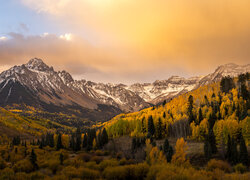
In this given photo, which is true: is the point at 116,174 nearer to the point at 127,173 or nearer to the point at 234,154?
the point at 127,173

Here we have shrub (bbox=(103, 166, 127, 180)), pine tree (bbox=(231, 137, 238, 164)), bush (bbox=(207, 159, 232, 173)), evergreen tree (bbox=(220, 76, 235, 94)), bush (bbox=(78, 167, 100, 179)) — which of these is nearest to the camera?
shrub (bbox=(103, 166, 127, 180))

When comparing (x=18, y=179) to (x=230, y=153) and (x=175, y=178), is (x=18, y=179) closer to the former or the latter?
(x=175, y=178)

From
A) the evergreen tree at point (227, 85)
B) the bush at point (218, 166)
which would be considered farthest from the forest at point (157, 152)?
the evergreen tree at point (227, 85)

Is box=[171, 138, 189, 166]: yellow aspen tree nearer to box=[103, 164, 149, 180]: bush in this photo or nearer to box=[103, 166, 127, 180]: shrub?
box=[103, 164, 149, 180]: bush

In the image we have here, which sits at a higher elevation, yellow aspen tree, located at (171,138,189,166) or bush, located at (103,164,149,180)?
bush, located at (103,164,149,180)

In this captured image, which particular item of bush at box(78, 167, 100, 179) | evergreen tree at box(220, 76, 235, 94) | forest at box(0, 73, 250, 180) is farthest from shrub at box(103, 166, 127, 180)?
evergreen tree at box(220, 76, 235, 94)

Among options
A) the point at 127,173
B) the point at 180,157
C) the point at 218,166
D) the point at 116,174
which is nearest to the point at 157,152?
Answer: the point at 180,157

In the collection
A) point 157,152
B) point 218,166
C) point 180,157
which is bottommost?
point 180,157

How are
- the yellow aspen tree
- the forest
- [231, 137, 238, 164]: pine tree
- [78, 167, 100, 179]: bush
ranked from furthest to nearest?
1. [231, 137, 238, 164]: pine tree
2. the yellow aspen tree
3. the forest
4. [78, 167, 100, 179]: bush

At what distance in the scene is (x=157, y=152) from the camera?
64.2m

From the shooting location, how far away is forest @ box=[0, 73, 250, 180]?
27.6 metres

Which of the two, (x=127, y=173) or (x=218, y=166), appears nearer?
(x=127, y=173)

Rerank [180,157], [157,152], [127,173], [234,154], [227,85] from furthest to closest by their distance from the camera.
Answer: [227,85]
[157,152]
[180,157]
[234,154]
[127,173]

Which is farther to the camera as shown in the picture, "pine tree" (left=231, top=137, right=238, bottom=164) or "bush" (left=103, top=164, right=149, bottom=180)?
"pine tree" (left=231, top=137, right=238, bottom=164)
